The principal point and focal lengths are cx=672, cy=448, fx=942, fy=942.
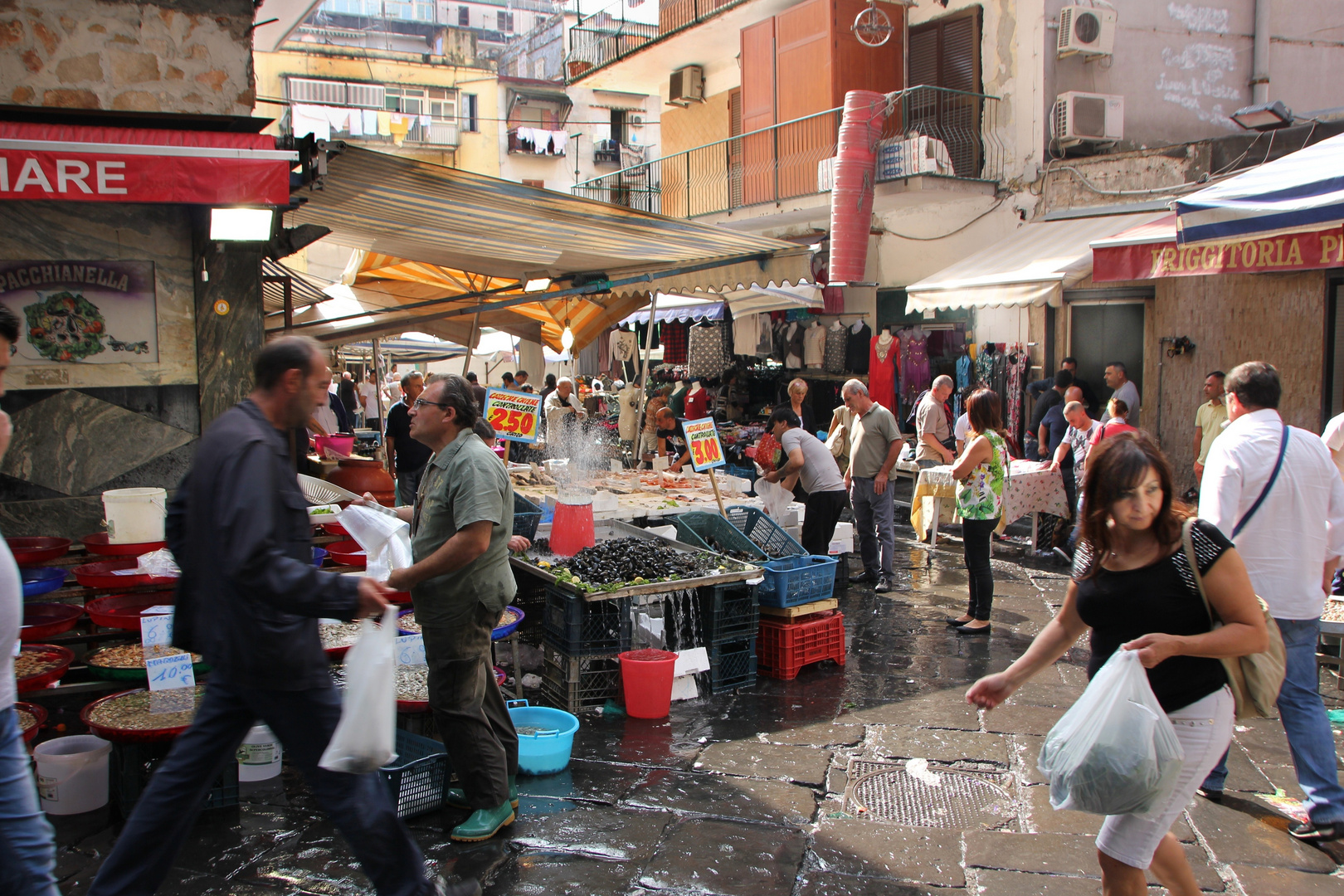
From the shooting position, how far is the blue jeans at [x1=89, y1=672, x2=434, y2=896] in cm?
285

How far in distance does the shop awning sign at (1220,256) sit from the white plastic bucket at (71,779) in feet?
30.0

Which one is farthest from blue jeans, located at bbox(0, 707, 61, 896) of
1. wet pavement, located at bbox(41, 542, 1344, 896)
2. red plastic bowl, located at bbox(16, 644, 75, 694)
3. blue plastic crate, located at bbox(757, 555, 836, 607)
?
blue plastic crate, located at bbox(757, 555, 836, 607)

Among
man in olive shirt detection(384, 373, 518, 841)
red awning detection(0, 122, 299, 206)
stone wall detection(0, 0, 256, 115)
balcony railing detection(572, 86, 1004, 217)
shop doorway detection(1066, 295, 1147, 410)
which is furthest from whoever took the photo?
balcony railing detection(572, 86, 1004, 217)

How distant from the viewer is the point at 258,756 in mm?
4586

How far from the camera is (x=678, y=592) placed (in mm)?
6070

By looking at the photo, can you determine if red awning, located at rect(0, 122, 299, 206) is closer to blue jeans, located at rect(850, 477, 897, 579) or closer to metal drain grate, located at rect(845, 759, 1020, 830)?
metal drain grate, located at rect(845, 759, 1020, 830)

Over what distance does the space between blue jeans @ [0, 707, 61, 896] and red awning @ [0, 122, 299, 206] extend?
3435mm

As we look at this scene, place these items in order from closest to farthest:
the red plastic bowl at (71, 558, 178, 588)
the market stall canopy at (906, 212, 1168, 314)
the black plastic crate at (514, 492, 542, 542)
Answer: the red plastic bowl at (71, 558, 178, 588)
the black plastic crate at (514, 492, 542, 542)
the market stall canopy at (906, 212, 1168, 314)

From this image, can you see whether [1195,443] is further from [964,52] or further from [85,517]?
[85,517]

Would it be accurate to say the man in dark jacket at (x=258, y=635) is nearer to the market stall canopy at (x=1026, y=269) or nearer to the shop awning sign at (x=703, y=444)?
the shop awning sign at (x=703, y=444)

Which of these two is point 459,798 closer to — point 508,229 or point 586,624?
point 586,624

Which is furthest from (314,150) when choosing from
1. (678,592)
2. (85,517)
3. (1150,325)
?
(1150,325)

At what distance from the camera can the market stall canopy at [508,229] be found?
696 cm

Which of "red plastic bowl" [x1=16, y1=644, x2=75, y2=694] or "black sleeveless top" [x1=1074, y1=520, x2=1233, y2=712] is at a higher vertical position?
"black sleeveless top" [x1=1074, y1=520, x2=1233, y2=712]
